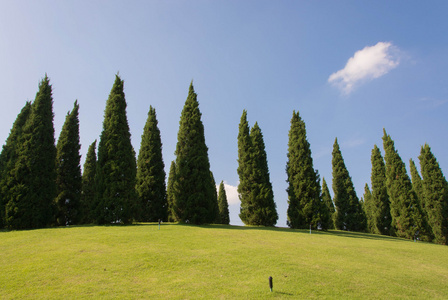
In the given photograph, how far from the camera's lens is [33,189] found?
20359 millimetres

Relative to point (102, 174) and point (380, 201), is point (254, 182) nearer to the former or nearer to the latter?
point (102, 174)

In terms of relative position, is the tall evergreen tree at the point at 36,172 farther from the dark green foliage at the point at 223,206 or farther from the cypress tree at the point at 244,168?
the dark green foliage at the point at 223,206

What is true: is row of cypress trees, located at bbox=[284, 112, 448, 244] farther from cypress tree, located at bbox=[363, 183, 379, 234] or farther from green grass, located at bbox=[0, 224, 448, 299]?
green grass, located at bbox=[0, 224, 448, 299]

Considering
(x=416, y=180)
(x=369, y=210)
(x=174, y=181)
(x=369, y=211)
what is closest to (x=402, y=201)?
(x=369, y=211)

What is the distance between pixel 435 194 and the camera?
32.5m

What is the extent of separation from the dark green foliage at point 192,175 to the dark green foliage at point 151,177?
5.57m

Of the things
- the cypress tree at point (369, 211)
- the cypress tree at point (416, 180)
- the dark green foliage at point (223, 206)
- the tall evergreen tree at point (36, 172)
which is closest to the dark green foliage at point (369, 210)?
the cypress tree at point (369, 211)

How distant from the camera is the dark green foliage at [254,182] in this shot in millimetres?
28625

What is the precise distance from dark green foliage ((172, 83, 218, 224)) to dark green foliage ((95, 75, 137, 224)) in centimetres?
435

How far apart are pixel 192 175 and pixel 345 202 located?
993 inches

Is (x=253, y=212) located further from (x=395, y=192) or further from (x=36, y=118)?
(x=36, y=118)

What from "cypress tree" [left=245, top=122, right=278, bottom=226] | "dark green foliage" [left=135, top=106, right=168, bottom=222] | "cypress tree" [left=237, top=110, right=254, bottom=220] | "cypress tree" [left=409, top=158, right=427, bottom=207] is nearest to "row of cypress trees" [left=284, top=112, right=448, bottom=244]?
"cypress tree" [left=409, top=158, right=427, bottom=207]

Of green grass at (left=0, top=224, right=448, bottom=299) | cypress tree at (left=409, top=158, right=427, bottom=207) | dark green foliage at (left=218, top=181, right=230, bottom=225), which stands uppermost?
cypress tree at (left=409, top=158, right=427, bottom=207)

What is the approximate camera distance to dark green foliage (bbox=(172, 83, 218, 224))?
2344cm
